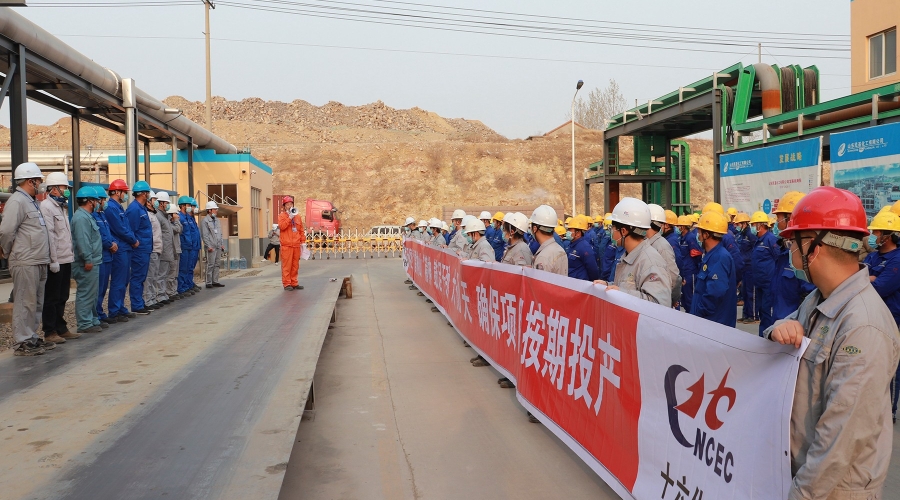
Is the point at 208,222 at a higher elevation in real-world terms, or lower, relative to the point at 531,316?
higher

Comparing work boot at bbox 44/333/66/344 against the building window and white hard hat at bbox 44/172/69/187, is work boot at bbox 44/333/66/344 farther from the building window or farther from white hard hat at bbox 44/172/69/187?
the building window

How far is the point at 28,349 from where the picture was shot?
7.59m

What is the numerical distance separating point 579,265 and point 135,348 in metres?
6.42

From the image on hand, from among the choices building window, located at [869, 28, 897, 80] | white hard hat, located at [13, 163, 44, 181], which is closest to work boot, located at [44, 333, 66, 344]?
white hard hat, located at [13, 163, 44, 181]

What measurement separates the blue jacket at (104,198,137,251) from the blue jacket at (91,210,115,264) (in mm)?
297

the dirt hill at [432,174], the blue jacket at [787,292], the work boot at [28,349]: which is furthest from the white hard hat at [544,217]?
the dirt hill at [432,174]

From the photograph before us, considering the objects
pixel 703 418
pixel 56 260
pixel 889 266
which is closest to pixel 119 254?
pixel 56 260

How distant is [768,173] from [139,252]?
13.5 meters

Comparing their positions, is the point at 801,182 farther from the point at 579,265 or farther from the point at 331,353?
the point at 331,353

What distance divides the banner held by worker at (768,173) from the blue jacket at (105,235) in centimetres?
1270

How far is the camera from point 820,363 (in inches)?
98.0

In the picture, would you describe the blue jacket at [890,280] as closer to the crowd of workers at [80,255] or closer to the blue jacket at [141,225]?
the crowd of workers at [80,255]

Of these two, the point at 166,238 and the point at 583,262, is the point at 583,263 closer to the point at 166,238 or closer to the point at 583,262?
the point at 583,262

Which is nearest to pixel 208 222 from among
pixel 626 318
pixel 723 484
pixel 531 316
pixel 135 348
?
pixel 135 348
